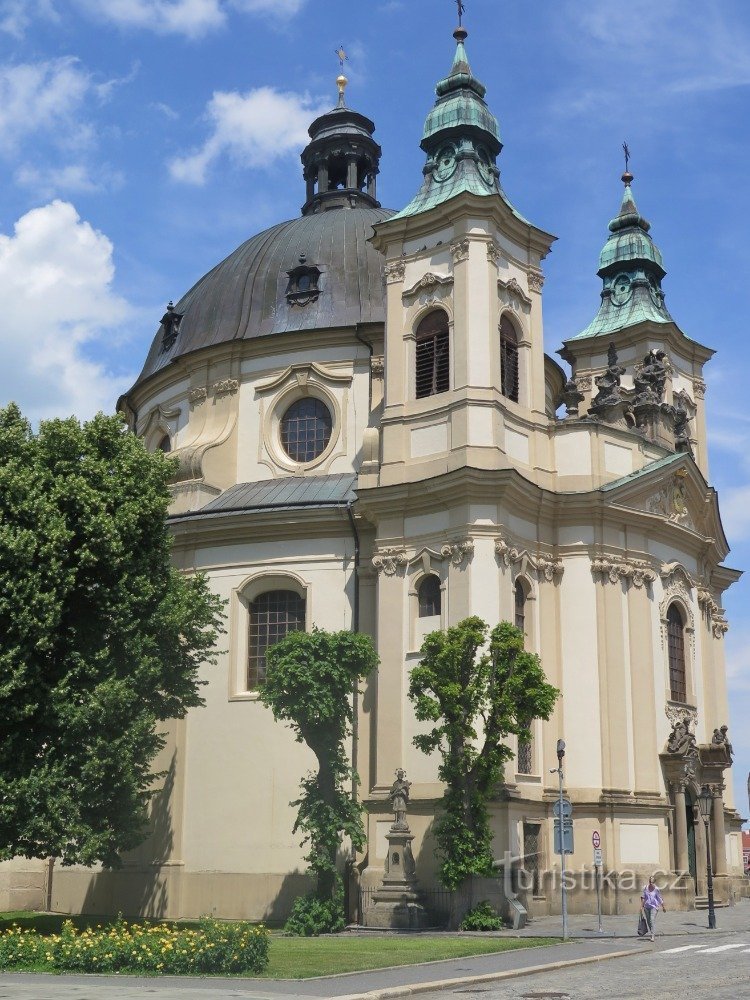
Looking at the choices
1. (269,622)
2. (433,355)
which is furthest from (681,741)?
(433,355)

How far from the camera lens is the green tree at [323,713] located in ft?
89.5

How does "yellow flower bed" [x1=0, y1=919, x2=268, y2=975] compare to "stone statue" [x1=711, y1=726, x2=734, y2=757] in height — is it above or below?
below

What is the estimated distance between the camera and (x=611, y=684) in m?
32.1

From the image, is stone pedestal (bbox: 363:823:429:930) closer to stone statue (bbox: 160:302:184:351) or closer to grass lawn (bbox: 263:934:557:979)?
grass lawn (bbox: 263:934:557:979)

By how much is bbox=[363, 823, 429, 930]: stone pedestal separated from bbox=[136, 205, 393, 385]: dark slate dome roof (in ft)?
52.9

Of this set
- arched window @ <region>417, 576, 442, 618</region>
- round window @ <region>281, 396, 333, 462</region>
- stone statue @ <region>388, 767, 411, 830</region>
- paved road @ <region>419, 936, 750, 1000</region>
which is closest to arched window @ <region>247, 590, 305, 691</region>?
arched window @ <region>417, 576, 442, 618</region>

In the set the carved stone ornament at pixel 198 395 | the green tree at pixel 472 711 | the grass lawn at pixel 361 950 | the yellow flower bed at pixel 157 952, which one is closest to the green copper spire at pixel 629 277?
the carved stone ornament at pixel 198 395

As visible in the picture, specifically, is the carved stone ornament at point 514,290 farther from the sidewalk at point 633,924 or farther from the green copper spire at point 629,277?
the sidewalk at point 633,924

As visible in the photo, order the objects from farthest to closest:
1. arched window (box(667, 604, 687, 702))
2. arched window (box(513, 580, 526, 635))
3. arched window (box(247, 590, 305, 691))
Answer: arched window (box(667, 604, 687, 702)) < arched window (box(247, 590, 305, 691)) < arched window (box(513, 580, 526, 635))

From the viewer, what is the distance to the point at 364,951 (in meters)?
20.9

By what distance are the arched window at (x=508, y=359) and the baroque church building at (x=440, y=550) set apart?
0.09 metres

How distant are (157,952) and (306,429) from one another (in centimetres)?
2197

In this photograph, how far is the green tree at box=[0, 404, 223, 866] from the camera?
22.7 metres

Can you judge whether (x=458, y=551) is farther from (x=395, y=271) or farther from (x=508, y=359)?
(x=395, y=271)
